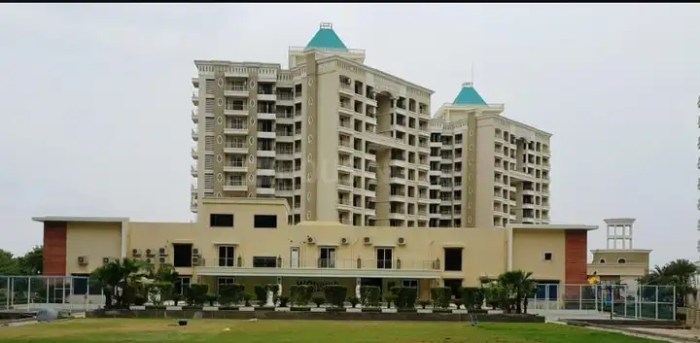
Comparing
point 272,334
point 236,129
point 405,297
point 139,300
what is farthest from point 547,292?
point 236,129

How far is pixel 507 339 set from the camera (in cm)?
2417

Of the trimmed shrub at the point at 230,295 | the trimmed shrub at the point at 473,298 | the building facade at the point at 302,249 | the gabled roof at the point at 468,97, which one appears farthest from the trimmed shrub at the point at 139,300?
the gabled roof at the point at 468,97

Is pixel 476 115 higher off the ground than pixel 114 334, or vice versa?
pixel 476 115

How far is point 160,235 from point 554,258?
23.9 m

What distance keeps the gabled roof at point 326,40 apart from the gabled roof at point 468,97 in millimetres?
23575

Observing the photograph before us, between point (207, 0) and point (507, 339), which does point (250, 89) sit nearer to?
point (507, 339)

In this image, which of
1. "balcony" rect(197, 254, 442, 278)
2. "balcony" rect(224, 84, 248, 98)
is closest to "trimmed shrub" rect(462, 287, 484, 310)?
"balcony" rect(197, 254, 442, 278)

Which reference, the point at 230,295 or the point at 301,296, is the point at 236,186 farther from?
the point at 301,296

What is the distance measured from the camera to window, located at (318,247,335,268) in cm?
5259

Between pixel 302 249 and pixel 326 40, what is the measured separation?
1379 inches

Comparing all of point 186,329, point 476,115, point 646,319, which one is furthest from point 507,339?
point 476,115

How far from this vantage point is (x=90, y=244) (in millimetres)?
50438

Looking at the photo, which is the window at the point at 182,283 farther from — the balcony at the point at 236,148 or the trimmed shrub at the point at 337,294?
the balcony at the point at 236,148

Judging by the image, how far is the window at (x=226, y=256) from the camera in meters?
51.5
